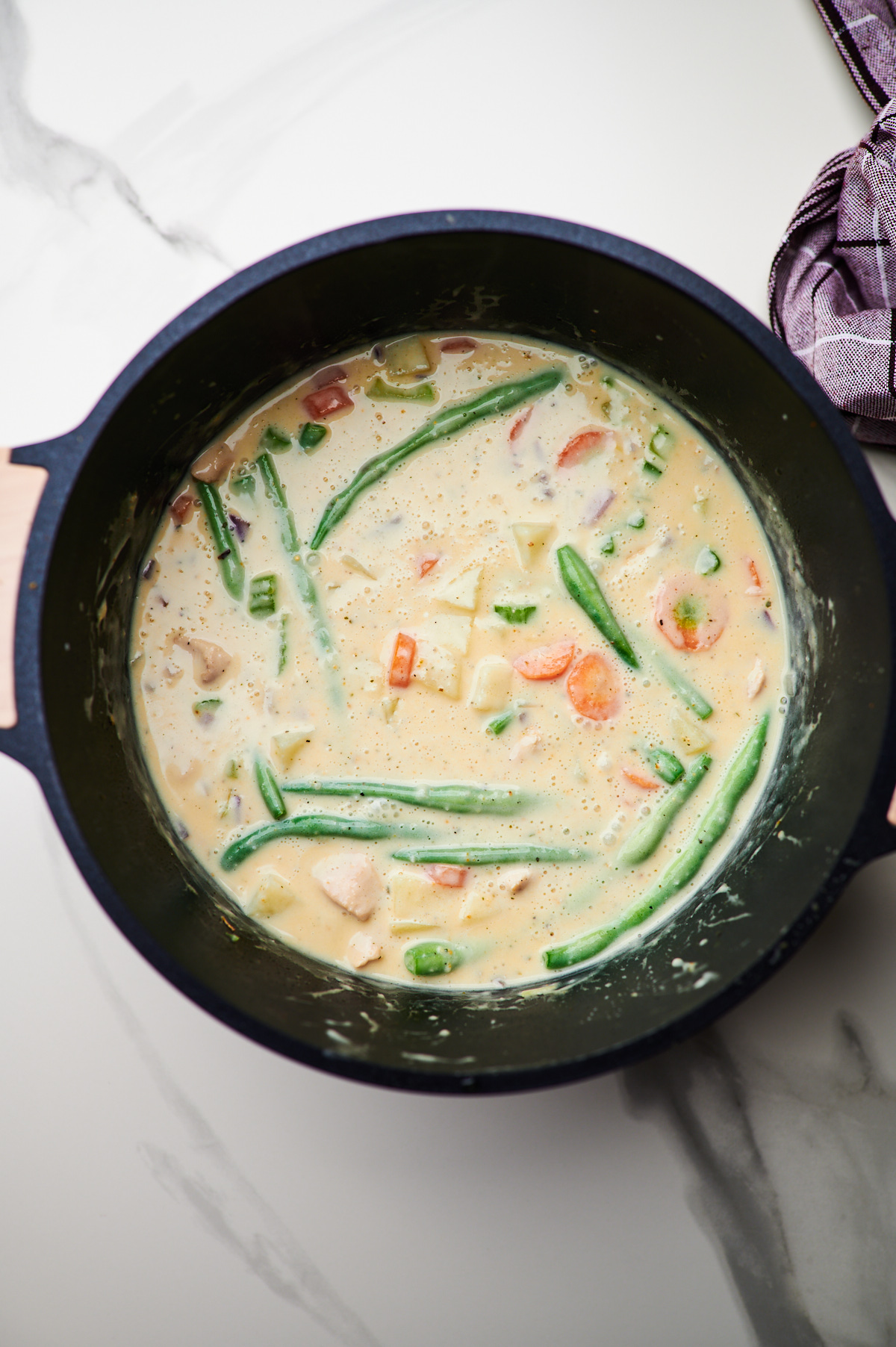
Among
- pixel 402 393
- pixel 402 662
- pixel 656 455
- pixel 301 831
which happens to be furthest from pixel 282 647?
pixel 656 455

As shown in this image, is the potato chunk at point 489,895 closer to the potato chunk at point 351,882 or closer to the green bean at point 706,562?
the potato chunk at point 351,882

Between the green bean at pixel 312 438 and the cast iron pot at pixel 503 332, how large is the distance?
0.12 m

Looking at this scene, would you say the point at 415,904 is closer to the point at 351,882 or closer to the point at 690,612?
the point at 351,882

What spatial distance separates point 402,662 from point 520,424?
1.66ft

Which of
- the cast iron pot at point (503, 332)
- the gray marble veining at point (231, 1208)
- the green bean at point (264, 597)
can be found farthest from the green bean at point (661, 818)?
the gray marble veining at point (231, 1208)

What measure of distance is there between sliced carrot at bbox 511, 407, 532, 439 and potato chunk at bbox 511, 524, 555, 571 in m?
0.18

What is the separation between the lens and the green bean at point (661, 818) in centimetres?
166

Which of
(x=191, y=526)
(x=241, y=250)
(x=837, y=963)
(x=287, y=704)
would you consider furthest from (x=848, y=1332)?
(x=241, y=250)

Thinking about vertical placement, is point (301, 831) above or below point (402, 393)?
below

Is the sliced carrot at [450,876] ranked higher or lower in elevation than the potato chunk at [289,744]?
lower

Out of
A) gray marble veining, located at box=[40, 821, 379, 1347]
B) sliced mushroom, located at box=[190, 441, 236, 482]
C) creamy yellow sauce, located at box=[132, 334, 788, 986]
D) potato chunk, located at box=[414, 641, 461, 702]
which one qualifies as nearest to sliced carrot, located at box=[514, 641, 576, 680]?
creamy yellow sauce, located at box=[132, 334, 788, 986]

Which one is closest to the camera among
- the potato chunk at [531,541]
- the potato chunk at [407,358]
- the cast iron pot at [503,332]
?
the cast iron pot at [503,332]

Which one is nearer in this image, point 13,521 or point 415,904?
point 13,521

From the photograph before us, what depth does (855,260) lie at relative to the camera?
5.32 feet
